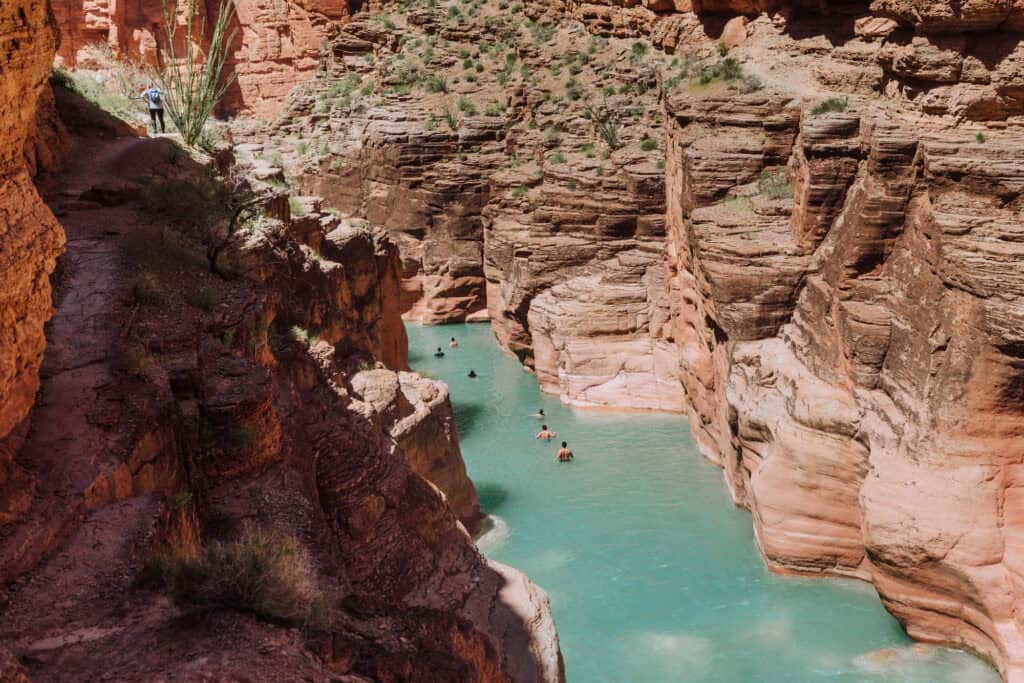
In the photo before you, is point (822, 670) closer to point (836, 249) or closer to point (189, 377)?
point (836, 249)

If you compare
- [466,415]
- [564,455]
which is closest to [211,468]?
[564,455]

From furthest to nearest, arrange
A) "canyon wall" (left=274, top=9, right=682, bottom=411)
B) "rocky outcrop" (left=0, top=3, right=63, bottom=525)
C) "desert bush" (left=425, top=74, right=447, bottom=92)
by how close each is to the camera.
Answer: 1. "desert bush" (left=425, top=74, right=447, bottom=92)
2. "canyon wall" (left=274, top=9, right=682, bottom=411)
3. "rocky outcrop" (left=0, top=3, right=63, bottom=525)

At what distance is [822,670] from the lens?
12.4 metres

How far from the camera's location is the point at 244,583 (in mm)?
4758

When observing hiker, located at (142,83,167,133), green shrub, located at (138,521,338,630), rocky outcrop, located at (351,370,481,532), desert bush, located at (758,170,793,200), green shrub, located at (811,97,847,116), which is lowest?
rocky outcrop, located at (351,370,481,532)

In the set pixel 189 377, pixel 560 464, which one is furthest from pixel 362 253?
pixel 189 377

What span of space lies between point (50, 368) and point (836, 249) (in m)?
11.6

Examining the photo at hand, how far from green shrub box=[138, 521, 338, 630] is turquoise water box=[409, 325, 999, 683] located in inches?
333

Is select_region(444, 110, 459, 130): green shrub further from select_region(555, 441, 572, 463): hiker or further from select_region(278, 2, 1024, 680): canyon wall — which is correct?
select_region(555, 441, 572, 463): hiker

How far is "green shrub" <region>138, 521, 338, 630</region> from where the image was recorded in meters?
4.69

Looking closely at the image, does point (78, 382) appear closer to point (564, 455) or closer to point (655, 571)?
point (655, 571)

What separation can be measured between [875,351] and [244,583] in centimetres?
1094

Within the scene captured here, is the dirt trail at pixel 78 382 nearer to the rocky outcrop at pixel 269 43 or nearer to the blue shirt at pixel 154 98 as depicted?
the blue shirt at pixel 154 98

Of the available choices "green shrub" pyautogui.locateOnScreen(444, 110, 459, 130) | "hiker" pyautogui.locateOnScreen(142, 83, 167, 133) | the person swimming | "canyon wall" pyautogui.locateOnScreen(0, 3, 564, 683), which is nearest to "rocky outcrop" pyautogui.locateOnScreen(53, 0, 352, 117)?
"green shrub" pyautogui.locateOnScreen(444, 110, 459, 130)
